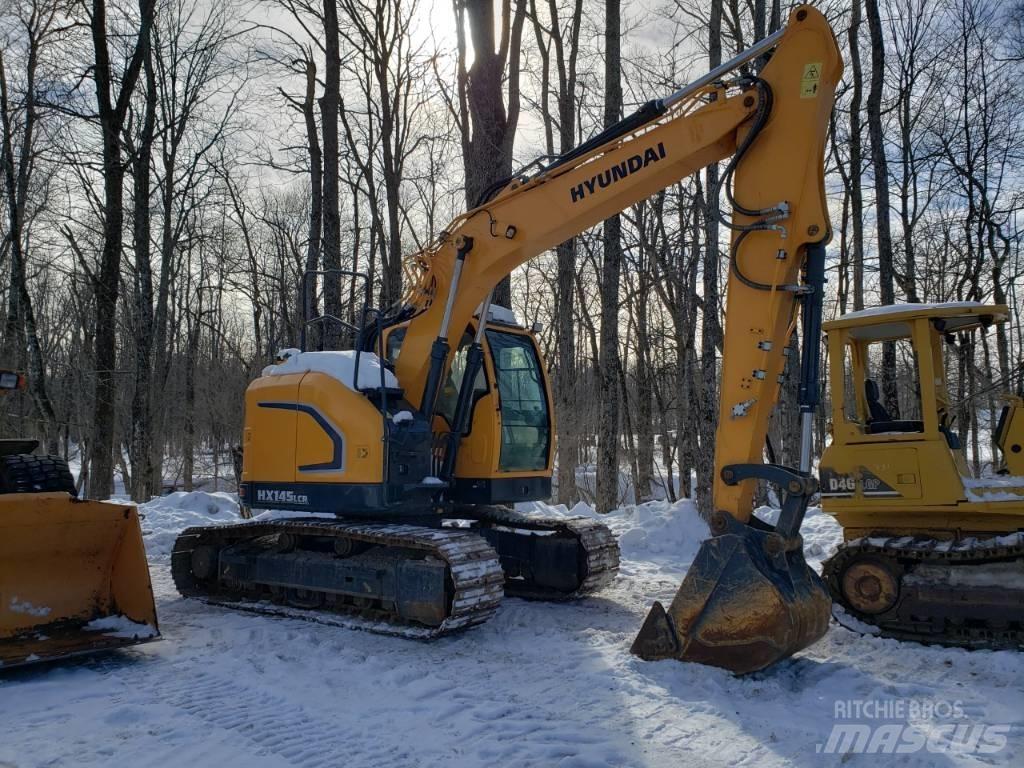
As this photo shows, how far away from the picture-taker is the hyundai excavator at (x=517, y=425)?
5047mm

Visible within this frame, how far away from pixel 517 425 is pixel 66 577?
3.64 meters

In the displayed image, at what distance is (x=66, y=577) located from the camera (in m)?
5.61

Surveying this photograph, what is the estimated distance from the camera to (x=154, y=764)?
3.69 m

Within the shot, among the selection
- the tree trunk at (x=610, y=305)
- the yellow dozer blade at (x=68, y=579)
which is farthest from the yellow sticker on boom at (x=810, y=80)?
the tree trunk at (x=610, y=305)

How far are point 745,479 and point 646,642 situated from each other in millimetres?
1226

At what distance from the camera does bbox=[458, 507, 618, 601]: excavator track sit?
23.4 ft

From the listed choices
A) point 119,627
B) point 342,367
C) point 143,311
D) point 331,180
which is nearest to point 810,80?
point 342,367

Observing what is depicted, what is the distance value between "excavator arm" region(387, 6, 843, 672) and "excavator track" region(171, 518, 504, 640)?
1390 mm

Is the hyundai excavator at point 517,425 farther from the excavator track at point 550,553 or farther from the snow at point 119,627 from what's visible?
the snow at point 119,627

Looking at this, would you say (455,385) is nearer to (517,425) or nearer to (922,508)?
(517,425)

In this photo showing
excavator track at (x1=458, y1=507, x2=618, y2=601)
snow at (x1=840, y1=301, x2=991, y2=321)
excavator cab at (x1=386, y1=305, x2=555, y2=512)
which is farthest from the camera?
excavator track at (x1=458, y1=507, x2=618, y2=601)

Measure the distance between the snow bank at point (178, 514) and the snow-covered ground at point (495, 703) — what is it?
4.65m

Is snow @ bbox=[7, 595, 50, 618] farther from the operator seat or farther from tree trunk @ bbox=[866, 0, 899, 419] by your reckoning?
tree trunk @ bbox=[866, 0, 899, 419]

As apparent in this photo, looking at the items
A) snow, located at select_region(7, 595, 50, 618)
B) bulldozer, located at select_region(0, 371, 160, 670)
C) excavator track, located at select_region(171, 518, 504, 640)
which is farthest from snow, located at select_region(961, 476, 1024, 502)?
snow, located at select_region(7, 595, 50, 618)
